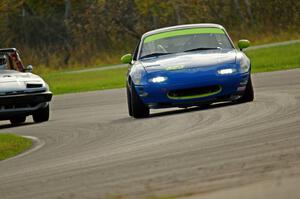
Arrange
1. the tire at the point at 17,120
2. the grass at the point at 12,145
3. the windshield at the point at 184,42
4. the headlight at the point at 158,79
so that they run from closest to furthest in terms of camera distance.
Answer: the grass at the point at 12,145 < the headlight at the point at 158,79 < the windshield at the point at 184,42 < the tire at the point at 17,120

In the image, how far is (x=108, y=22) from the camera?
5391cm

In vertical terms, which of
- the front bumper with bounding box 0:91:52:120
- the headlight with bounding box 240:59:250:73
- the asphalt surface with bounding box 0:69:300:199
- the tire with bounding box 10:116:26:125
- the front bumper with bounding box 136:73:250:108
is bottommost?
the tire with bounding box 10:116:26:125

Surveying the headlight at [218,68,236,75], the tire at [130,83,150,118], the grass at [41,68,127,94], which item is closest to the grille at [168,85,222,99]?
the headlight at [218,68,236,75]

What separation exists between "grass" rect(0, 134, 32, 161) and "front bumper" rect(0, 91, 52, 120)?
2.92 meters

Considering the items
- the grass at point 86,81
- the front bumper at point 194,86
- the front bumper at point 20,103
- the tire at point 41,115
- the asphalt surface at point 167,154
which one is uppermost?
the asphalt surface at point 167,154

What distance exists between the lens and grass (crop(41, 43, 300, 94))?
31587 millimetres

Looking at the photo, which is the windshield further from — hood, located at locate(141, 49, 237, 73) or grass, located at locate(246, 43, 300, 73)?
grass, located at locate(246, 43, 300, 73)

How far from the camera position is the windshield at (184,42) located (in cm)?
1781

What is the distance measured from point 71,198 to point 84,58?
43.0m

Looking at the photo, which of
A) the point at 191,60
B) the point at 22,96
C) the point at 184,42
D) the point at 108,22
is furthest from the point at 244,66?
the point at 108,22

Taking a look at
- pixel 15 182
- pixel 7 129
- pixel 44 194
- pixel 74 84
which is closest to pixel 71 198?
pixel 44 194

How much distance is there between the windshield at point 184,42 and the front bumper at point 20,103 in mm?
2643

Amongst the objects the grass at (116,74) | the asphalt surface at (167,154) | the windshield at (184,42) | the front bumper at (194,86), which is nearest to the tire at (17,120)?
the asphalt surface at (167,154)

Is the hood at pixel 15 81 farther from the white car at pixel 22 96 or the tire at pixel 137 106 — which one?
the tire at pixel 137 106
